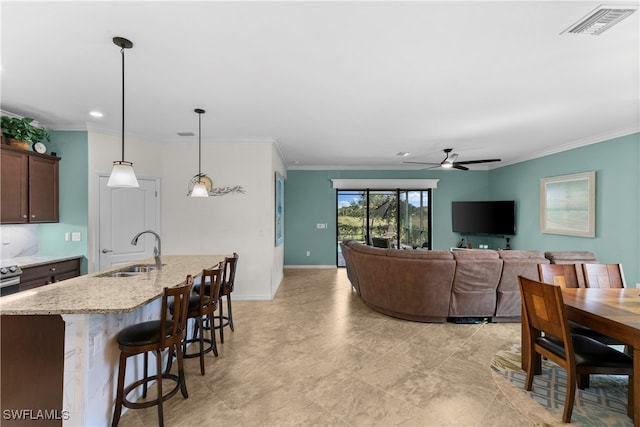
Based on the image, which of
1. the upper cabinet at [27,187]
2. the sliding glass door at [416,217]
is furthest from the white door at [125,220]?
the sliding glass door at [416,217]

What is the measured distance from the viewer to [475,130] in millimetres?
4348

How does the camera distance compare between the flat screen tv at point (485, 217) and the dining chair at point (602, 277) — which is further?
the flat screen tv at point (485, 217)

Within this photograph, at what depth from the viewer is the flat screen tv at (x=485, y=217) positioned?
6727 mm

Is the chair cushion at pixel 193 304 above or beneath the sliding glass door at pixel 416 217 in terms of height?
beneath

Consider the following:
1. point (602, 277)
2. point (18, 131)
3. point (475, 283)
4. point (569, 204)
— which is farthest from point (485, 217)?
point (18, 131)

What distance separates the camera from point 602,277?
2875 mm

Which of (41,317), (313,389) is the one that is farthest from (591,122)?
(41,317)

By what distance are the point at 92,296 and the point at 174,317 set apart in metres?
0.51

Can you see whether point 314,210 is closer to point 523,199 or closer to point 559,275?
point 523,199

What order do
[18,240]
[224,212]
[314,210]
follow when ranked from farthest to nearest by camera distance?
[314,210] → [224,212] → [18,240]

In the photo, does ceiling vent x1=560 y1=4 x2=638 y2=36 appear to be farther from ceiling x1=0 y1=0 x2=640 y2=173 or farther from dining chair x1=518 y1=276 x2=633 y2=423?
dining chair x1=518 y1=276 x2=633 y2=423

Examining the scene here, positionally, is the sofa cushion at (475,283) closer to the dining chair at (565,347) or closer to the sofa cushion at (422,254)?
the sofa cushion at (422,254)

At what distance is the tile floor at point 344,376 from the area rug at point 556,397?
12 centimetres

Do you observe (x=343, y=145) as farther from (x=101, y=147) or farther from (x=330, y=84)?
(x=101, y=147)
